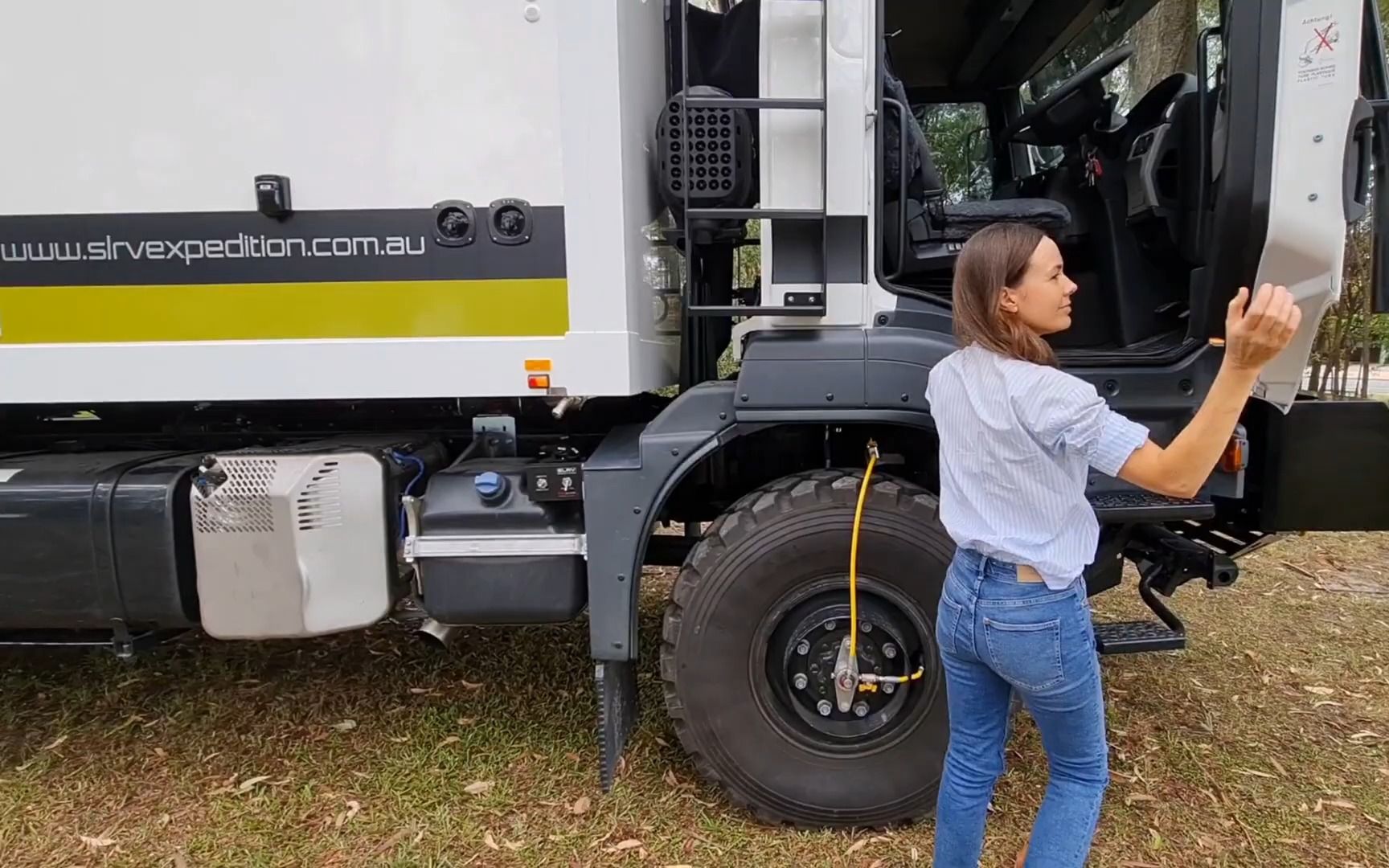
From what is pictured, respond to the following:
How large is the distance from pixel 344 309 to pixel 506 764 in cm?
162

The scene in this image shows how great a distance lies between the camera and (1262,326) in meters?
1.43

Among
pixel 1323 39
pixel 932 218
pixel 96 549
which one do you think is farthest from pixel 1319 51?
pixel 96 549

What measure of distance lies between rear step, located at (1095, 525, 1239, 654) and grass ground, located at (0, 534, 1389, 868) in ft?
1.97

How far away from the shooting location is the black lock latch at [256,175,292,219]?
90.7 inches

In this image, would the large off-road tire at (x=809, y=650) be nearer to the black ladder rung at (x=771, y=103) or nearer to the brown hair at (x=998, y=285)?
the brown hair at (x=998, y=285)

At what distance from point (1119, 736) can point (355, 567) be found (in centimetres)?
269

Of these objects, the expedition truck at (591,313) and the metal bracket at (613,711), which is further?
the metal bracket at (613,711)

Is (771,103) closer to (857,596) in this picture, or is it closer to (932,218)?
(932,218)

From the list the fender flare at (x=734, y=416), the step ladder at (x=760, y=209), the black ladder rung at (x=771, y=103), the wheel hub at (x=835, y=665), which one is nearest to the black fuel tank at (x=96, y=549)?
the fender flare at (x=734, y=416)

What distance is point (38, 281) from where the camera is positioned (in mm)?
2395

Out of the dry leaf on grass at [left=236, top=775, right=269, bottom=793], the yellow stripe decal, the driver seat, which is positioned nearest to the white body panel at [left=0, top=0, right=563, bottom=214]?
the yellow stripe decal

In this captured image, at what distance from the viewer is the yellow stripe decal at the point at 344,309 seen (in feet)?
7.77

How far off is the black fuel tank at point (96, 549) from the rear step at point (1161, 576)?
8.88 ft

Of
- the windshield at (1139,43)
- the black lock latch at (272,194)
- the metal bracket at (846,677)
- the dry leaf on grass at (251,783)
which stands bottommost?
the dry leaf on grass at (251,783)
